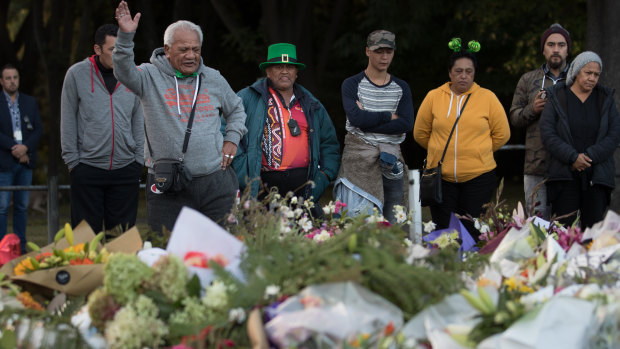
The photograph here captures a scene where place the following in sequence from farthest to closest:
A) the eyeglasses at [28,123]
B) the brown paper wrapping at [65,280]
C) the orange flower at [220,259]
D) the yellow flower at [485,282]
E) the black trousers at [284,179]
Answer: the eyeglasses at [28,123] < the black trousers at [284,179] < the brown paper wrapping at [65,280] < the yellow flower at [485,282] < the orange flower at [220,259]

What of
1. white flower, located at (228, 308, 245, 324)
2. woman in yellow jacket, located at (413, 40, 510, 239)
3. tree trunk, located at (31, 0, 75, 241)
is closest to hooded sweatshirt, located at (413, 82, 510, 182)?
woman in yellow jacket, located at (413, 40, 510, 239)

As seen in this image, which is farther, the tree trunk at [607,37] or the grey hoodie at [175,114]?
the tree trunk at [607,37]

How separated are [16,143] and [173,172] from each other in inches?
162

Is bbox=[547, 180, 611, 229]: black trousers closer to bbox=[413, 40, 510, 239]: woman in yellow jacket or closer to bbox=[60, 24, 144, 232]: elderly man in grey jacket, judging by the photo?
bbox=[413, 40, 510, 239]: woman in yellow jacket

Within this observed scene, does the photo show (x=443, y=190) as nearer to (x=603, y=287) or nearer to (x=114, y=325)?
(x=603, y=287)

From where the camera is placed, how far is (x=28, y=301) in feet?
8.04

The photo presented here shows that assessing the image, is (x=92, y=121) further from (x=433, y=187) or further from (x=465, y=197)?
(x=465, y=197)

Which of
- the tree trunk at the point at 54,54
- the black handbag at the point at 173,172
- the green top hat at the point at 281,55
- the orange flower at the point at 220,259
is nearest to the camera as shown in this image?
the orange flower at the point at 220,259

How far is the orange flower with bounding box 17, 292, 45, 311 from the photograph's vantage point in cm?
242

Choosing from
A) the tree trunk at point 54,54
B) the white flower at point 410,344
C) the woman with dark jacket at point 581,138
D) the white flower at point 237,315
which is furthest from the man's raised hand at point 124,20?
the tree trunk at point 54,54

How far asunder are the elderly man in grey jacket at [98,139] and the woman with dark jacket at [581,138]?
3091 millimetres

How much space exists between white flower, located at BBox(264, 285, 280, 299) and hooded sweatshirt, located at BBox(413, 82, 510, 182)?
3844 millimetres

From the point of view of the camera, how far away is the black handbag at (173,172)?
14.4ft

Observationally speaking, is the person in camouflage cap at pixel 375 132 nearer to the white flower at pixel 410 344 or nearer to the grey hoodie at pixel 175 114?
the grey hoodie at pixel 175 114
